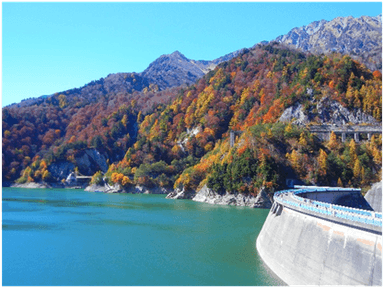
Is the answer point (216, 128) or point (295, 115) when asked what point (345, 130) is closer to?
point (295, 115)

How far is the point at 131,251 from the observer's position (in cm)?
3584

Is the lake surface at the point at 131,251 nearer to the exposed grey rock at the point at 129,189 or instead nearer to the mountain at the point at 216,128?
the mountain at the point at 216,128

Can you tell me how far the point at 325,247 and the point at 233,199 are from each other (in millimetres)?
60086

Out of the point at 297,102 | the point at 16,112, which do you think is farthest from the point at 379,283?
the point at 16,112

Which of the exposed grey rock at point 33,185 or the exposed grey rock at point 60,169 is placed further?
the exposed grey rock at point 60,169

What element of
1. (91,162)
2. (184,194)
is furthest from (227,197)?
(91,162)

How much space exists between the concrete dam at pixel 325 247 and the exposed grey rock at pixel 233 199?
44.1 m

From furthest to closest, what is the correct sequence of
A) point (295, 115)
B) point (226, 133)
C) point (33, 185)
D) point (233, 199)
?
point (33, 185), point (226, 133), point (295, 115), point (233, 199)

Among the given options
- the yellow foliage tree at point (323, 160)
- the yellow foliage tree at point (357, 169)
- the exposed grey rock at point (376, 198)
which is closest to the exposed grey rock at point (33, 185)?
the yellow foliage tree at point (323, 160)

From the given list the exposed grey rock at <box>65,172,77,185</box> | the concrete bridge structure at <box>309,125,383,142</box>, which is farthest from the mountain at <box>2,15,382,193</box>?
the concrete bridge structure at <box>309,125,383,142</box>

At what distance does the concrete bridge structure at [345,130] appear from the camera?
88.9 m

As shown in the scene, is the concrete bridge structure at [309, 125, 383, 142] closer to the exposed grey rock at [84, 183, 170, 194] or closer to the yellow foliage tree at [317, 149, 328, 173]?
the yellow foliage tree at [317, 149, 328, 173]

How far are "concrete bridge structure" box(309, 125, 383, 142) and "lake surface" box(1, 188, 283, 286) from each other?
142 ft

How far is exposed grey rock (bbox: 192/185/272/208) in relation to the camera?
77438 millimetres
